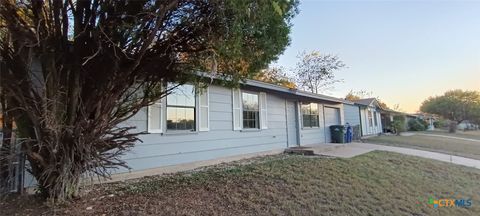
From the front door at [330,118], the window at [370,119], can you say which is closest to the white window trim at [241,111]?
the front door at [330,118]

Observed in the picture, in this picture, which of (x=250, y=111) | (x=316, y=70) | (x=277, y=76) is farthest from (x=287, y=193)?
(x=316, y=70)

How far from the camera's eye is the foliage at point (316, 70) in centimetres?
2820

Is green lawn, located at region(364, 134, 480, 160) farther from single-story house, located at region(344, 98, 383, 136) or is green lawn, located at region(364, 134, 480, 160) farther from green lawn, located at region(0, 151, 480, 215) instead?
green lawn, located at region(0, 151, 480, 215)

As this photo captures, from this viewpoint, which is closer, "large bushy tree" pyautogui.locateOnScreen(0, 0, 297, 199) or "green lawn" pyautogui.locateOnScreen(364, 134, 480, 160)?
"large bushy tree" pyautogui.locateOnScreen(0, 0, 297, 199)

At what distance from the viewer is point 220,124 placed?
793 cm

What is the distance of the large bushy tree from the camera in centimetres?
322

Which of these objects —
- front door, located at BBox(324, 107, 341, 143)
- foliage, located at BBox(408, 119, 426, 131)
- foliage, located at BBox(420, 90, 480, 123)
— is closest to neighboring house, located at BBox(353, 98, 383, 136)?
front door, located at BBox(324, 107, 341, 143)

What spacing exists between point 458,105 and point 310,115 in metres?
53.0

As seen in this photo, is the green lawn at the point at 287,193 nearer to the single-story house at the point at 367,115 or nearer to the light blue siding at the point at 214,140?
the light blue siding at the point at 214,140

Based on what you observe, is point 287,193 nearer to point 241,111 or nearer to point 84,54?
point 84,54

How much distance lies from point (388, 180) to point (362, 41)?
8.80 meters

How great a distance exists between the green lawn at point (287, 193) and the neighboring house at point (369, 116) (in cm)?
1351

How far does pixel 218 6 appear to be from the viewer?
331 centimetres

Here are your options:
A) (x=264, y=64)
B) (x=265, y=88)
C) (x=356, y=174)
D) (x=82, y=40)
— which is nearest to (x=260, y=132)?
(x=265, y=88)
